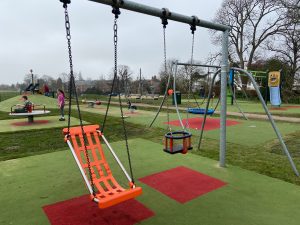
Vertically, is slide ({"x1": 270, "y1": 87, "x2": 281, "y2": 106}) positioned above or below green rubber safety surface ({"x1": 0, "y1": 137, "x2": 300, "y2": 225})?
above

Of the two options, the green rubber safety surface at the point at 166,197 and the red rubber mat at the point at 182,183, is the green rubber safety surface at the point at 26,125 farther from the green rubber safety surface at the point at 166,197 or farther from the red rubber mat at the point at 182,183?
the red rubber mat at the point at 182,183

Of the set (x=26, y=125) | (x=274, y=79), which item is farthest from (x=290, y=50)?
(x=26, y=125)

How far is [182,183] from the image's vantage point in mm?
4703

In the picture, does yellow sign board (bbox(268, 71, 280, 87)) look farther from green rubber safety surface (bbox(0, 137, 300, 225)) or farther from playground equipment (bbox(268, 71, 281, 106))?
green rubber safety surface (bbox(0, 137, 300, 225))

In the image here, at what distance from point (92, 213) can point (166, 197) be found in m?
1.22

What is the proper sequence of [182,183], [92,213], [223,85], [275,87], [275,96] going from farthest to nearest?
[275,87] → [275,96] → [223,85] → [182,183] → [92,213]

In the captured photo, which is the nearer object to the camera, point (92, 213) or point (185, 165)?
point (92, 213)

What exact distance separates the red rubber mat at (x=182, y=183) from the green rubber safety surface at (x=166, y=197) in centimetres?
13

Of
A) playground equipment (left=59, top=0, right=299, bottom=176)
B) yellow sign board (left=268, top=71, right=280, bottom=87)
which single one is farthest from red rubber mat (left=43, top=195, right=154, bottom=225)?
yellow sign board (left=268, top=71, right=280, bottom=87)

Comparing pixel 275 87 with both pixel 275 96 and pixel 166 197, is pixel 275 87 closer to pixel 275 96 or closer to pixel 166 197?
pixel 275 96

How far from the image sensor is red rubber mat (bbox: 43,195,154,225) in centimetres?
340

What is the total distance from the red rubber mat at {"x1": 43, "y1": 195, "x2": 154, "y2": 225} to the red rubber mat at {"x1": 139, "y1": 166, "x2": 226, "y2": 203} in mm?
690

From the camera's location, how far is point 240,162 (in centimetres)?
589

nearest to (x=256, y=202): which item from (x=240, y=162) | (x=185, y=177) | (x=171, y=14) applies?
(x=185, y=177)
